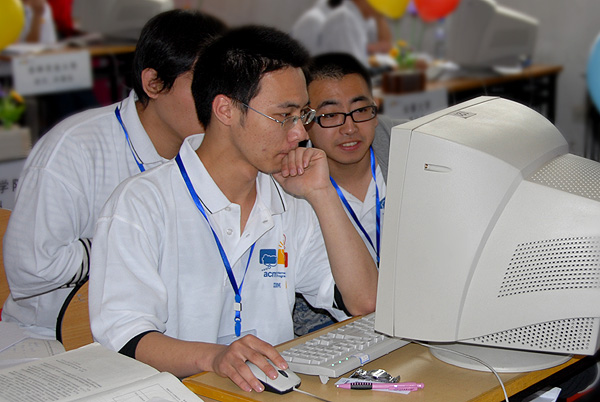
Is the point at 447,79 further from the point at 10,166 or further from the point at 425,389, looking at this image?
the point at 425,389

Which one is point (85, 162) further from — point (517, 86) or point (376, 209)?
point (517, 86)

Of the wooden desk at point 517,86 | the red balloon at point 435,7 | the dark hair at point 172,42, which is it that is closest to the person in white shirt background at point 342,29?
the red balloon at point 435,7

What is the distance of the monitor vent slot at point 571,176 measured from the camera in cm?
129

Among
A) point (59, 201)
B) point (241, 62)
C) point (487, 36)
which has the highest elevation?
point (487, 36)

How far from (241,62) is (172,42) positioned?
45 centimetres

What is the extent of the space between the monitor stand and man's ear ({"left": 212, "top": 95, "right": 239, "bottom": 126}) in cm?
66

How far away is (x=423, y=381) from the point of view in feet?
4.47

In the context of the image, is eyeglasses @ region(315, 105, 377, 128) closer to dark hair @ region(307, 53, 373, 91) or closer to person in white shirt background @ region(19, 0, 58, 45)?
dark hair @ region(307, 53, 373, 91)

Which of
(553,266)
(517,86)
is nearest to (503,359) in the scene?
(553,266)

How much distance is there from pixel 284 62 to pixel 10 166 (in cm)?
145

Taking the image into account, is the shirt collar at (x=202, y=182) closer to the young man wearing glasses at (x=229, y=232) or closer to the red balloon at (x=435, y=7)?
the young man wearing glasses at (x=229, y=232)

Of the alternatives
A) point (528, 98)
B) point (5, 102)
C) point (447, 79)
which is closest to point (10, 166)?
point (5, 102)

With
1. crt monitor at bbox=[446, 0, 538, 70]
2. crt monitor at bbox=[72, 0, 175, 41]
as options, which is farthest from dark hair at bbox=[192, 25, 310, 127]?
crt monitor at bbox=[72, 0, 175, 41]

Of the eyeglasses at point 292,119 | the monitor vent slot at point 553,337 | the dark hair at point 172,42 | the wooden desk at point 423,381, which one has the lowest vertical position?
the wooden desk at point 423,381
